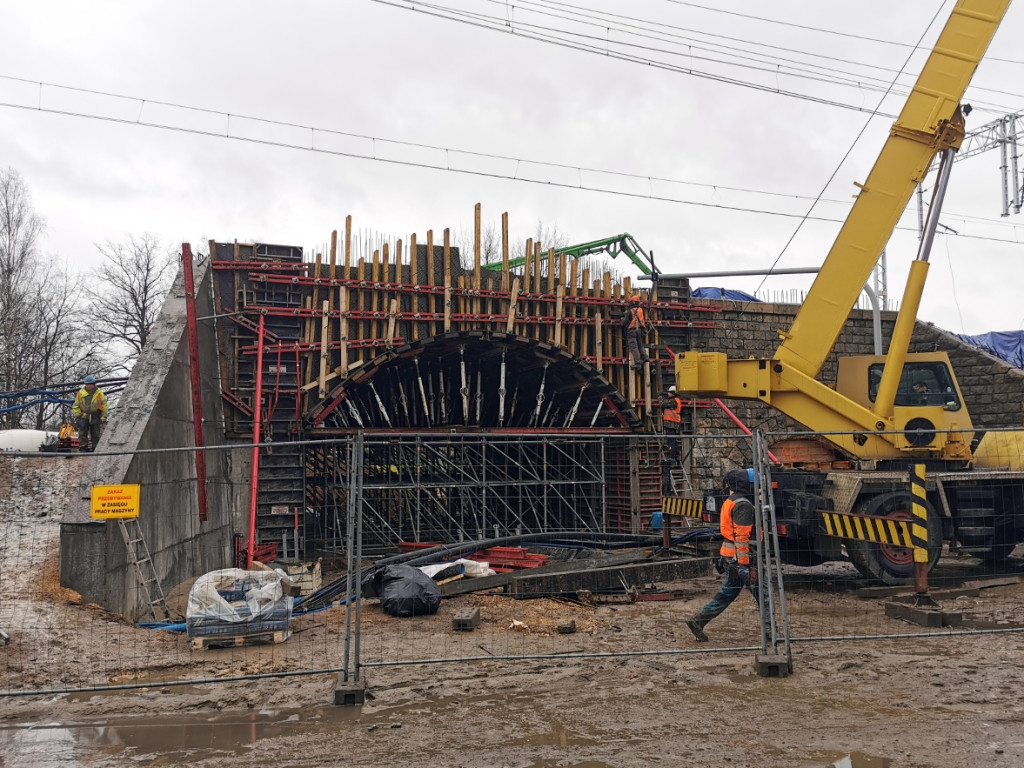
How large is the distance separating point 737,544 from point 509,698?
9.08 feet

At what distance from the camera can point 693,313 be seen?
20.9 metres

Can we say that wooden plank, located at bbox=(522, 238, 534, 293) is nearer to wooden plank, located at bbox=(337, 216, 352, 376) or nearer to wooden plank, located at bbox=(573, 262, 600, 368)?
wooden plank, located at bbox=(573, 262, 600, 368)

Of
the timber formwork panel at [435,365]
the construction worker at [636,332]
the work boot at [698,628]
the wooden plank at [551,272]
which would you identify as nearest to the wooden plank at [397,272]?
the timber formwork panel at [435,365]

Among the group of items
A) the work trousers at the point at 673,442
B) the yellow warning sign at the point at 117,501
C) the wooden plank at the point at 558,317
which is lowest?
the yellow warning sign at the point at 117,501

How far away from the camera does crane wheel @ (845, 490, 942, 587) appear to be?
11602 mm

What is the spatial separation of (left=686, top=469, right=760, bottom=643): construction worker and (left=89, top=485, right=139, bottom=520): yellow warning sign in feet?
18.9

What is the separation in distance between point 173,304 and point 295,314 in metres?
2.40

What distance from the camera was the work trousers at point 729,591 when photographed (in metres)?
8.05

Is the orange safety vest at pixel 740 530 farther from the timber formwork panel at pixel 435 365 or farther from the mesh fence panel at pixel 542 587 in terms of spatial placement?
the timber formwork panel at pixel 435 365

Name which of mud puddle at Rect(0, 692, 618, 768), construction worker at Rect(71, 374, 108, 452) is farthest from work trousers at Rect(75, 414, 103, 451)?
mud puddle at Rect(0, 692, 618, 768)

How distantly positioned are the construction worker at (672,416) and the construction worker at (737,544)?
25.7ft

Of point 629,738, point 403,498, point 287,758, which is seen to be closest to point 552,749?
point 629,738

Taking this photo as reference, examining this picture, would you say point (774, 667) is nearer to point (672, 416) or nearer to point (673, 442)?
point (672, 416)

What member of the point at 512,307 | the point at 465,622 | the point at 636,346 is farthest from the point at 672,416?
the point at 465,622
